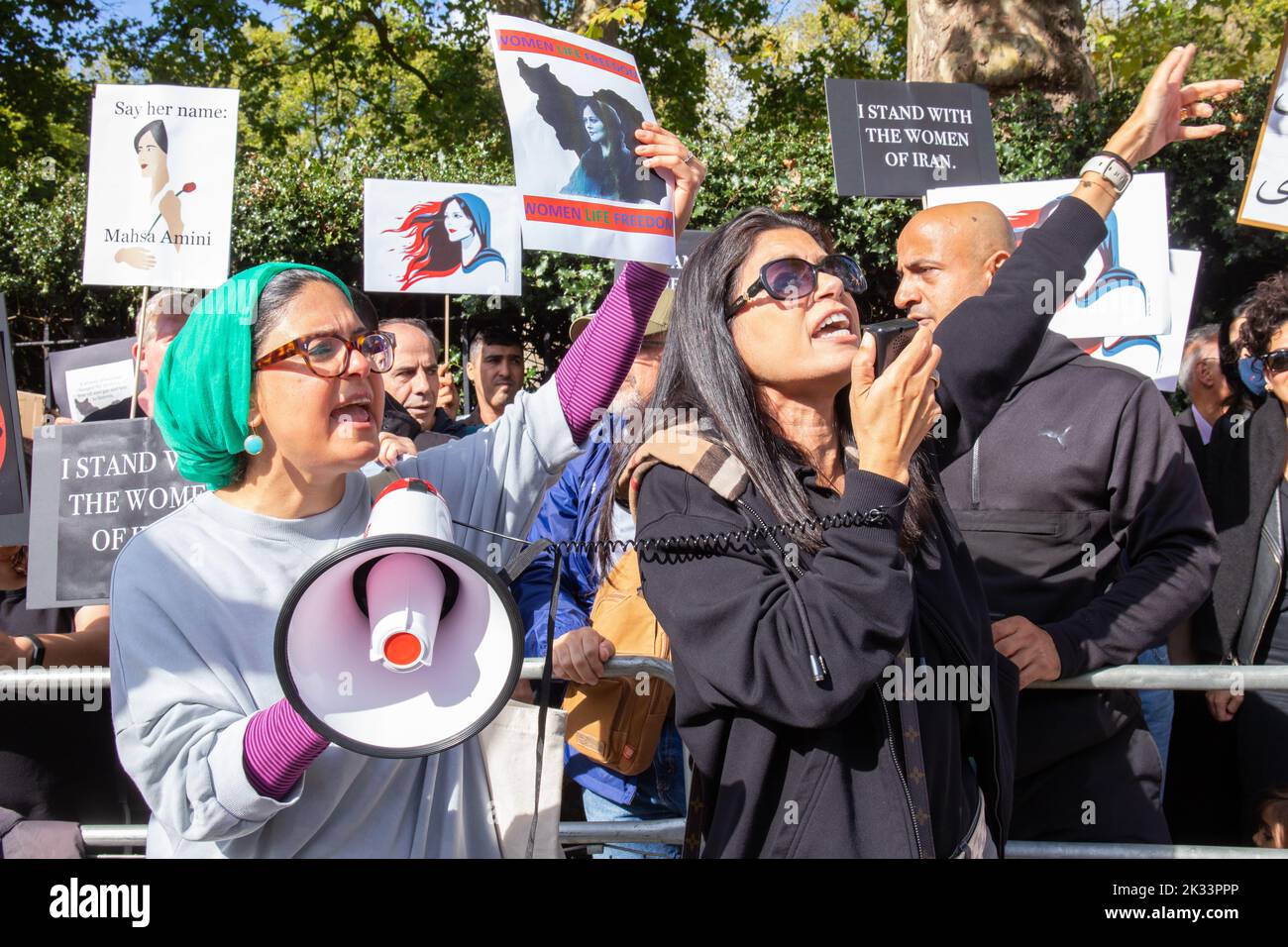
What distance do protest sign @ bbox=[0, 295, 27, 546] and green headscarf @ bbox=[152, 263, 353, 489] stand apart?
1585mm

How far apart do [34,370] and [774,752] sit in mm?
11188

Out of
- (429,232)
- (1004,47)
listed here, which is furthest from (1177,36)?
(429,232)

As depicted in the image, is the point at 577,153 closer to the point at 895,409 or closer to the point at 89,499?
the point at 895,409

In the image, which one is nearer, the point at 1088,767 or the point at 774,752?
the point at 774,752

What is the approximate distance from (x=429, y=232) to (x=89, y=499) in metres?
3.14

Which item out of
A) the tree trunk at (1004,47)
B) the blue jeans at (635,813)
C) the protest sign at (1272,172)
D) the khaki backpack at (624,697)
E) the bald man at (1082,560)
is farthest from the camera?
the tree trunk at (1004,47)

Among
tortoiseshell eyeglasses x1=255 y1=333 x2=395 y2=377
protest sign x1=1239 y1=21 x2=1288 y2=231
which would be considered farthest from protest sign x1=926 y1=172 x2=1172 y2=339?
tortoiseshell eyeglasses x1=255 y1=333 x2=395 y2=377

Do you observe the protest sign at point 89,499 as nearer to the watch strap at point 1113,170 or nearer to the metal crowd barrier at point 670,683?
the metal crowd barrier at point 670,683

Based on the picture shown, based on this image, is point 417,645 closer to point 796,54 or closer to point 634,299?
point 634,299

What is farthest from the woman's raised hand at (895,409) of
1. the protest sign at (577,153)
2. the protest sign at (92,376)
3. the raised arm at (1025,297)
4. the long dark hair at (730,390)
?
the protest sign at (92,376)

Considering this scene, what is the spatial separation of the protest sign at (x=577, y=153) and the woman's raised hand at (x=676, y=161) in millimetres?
22

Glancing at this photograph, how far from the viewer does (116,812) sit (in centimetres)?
325

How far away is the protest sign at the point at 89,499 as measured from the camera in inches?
125
